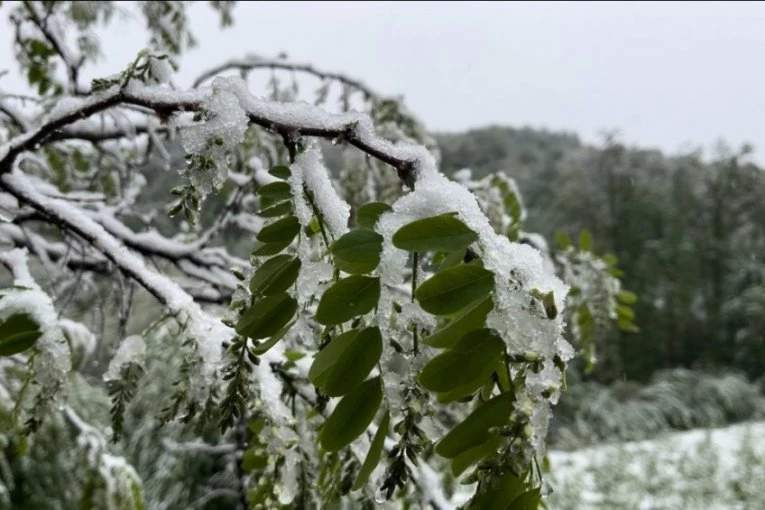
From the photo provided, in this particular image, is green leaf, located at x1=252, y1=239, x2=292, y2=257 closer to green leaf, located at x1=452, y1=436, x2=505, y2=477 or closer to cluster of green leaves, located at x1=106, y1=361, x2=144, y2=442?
green leaf, located at x1=452, y1=436, x2=505, y2=477

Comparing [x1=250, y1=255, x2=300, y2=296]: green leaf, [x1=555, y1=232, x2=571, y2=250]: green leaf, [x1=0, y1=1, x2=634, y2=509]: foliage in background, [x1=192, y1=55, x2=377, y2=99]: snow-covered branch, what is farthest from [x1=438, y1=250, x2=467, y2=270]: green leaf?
[x1=555, y1=232, x2=571, y2=250]: green leaf

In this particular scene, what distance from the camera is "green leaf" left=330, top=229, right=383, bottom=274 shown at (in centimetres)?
46

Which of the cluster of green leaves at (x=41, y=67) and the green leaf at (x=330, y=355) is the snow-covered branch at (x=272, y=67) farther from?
the green leaf at (x=330, y=355)

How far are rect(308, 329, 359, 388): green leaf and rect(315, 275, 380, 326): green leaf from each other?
0.8 inches

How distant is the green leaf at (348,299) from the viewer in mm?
462

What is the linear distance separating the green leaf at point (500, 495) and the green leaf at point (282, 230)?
232 millimetres

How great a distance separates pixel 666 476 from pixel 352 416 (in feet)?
13.5

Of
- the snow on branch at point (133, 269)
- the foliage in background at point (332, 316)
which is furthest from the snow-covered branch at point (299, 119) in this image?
the snow on branch at point (133, 269)

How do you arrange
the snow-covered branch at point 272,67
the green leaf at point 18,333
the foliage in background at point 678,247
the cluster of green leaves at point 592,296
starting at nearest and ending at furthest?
the green leaf at point 18,333 < the snow-covered branch at point 272,67 < the cluster of green leaves at point 592,296 < the foliage in background at point 678,247

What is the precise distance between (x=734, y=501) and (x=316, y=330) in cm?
374

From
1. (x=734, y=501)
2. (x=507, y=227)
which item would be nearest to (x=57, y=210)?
(x=507, y=227)

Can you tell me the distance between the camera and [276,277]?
1.71 ft

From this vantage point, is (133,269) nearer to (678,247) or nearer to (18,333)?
(18,333)

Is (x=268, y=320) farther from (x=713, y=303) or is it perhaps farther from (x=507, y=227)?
(x=713, y=303)
